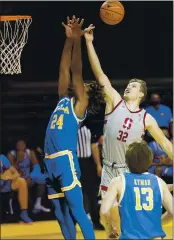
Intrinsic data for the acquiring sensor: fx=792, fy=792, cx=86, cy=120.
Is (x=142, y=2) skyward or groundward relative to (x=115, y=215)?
skyward

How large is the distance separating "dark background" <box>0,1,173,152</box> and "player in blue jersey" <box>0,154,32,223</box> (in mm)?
876

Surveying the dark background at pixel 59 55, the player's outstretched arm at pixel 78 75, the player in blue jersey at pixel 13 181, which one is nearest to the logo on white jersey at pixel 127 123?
the player's outstretched arm at pixel 78 75

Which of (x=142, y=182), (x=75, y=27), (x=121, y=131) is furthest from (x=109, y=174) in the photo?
(x=142, y=182)

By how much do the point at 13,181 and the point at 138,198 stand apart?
535cm

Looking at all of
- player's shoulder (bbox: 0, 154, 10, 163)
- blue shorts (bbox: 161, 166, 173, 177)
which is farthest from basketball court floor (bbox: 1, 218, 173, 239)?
player's shoulder (bbox: 0, 154, 10, 163)

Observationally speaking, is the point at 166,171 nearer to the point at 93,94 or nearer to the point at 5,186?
the point at 5,186

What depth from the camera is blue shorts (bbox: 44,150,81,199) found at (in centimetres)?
771

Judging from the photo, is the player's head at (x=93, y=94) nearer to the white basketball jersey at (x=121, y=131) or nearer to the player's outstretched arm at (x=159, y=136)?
the white basketball jersey at (x=121, y=131)

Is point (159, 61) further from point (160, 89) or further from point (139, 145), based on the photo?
point (139, 145)

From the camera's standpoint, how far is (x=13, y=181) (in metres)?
10.6

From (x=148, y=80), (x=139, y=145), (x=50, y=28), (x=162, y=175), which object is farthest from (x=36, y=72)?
(x=139, y=145)

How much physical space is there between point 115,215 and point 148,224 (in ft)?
8.87

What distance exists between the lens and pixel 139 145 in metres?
5.59

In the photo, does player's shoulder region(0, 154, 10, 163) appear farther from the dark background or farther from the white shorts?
the white shorts
